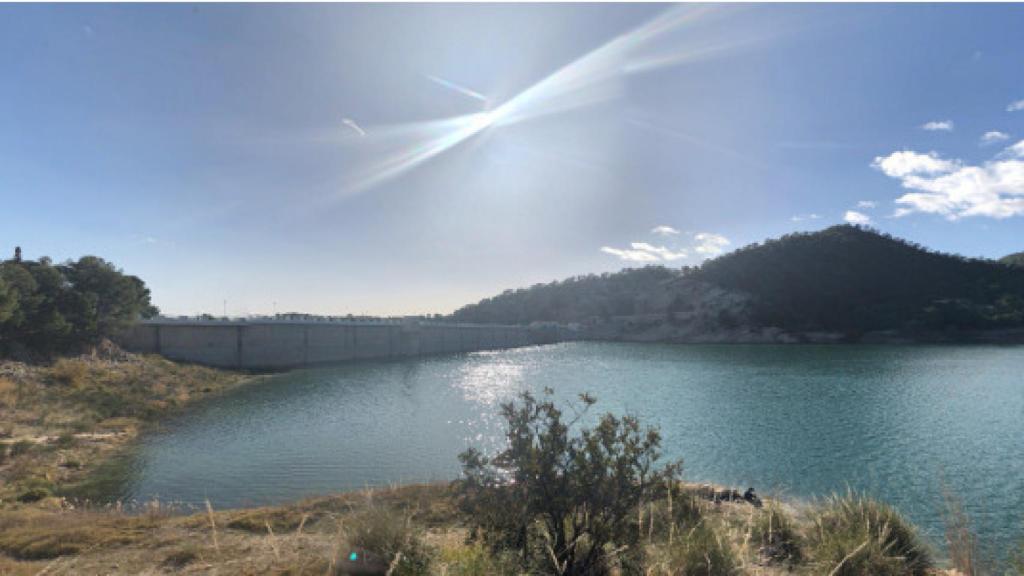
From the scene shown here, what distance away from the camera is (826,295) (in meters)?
156

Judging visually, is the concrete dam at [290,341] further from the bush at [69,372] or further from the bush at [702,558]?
the bush at [702,558]

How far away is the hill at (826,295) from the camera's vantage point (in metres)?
133

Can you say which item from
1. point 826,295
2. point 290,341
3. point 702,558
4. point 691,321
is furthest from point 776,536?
point 826,295

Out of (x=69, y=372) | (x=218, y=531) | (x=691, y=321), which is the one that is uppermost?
(x=691, y=321)

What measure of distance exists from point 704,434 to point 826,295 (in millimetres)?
153747

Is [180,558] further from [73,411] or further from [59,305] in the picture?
[59,305]

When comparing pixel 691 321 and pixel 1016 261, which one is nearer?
pixel 691 321

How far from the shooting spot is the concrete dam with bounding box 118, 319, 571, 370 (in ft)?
241

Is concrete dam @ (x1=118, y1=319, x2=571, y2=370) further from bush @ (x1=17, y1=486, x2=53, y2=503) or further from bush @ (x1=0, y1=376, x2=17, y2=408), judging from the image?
bush @ (x1=17, y1=486, x2=53, y2=503)

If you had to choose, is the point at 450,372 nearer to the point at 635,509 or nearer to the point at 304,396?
the point at 304,396

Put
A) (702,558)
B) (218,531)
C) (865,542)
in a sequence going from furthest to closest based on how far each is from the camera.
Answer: (218,531)
(702,558)
(865,542)

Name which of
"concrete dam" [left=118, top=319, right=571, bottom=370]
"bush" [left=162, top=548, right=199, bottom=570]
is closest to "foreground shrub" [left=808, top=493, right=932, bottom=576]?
A: "bush" [left=162, top=548, right=199, bottom=570]

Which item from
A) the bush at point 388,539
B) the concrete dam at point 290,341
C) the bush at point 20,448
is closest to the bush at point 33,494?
the bush at point 20,448

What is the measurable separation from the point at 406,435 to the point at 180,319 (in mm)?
66060
